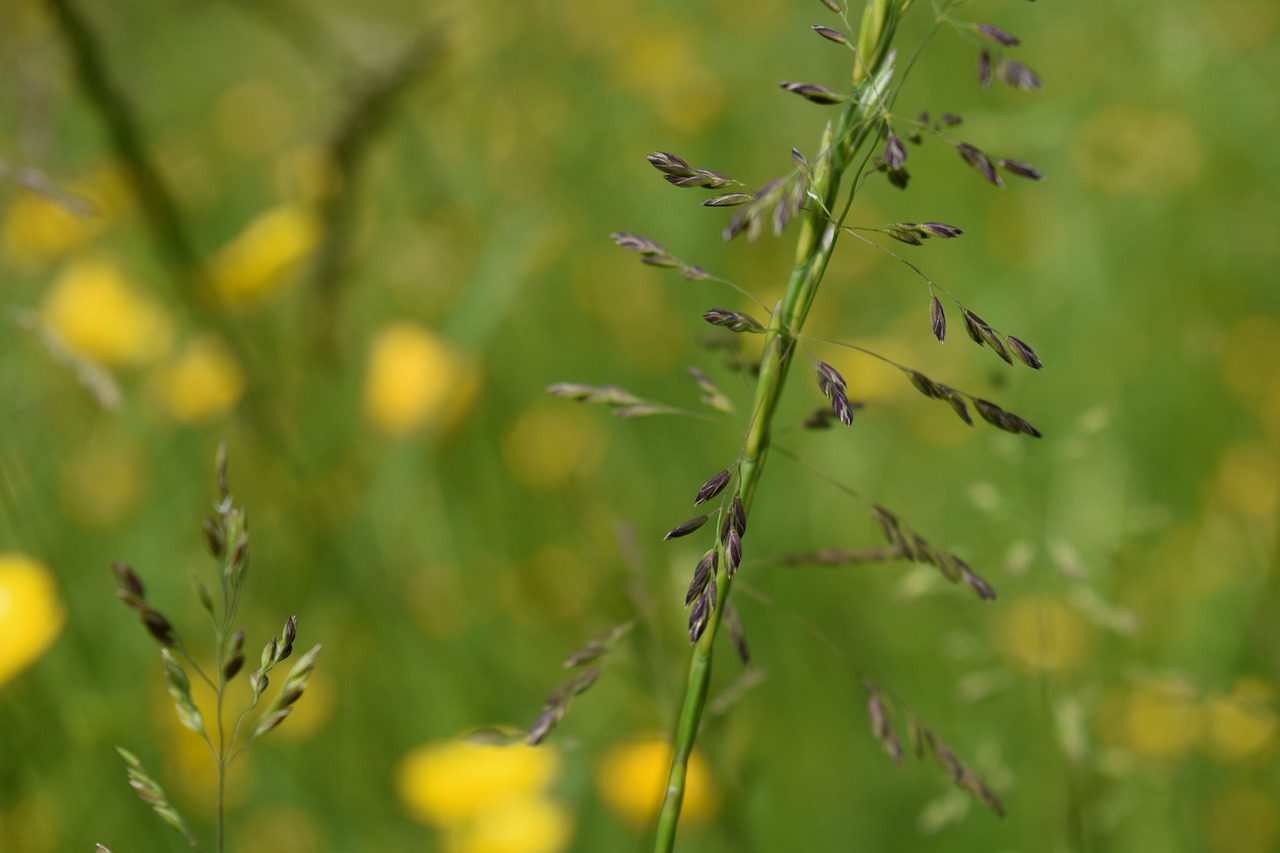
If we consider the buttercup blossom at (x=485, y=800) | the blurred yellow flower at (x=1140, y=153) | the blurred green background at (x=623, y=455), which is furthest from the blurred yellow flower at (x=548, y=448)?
the blurred yellow flower at (x=1140, y=153)

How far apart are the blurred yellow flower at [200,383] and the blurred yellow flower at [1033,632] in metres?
→ 0.96

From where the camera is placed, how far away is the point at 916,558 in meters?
0.46

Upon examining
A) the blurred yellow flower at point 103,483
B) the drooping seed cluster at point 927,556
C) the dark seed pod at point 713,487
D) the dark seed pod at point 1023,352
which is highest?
the dark seed pod at point 1023,352

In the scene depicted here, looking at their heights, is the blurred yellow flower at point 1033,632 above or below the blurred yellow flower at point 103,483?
above

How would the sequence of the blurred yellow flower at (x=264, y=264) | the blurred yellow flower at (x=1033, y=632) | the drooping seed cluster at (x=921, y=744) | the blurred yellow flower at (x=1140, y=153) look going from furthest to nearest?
the blurred yellow flower at (x=1140, y=153) < the blurred yellow flower at (x=264, y=264) < the blurred yellow flower at (x=1033, y=632) < the drooping seed cluster at (x=921, y=744)

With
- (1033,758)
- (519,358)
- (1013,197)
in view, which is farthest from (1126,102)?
(1033,758)

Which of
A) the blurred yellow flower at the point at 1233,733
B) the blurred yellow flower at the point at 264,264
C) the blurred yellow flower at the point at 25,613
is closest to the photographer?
the blurred yellow flower at the point at 25,613

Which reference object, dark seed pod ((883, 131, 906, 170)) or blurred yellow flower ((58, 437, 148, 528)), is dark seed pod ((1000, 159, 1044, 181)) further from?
blurred yellow flower ((58, 437, 148, 528))

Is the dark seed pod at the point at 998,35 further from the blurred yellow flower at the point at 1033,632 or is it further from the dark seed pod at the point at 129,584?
the blurred yellow flower at the point at 1033,632

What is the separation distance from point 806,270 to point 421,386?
1078 millimetres

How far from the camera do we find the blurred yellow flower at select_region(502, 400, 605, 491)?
160cm

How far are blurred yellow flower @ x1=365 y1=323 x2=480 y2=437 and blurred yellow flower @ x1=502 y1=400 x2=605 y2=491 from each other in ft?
0.49

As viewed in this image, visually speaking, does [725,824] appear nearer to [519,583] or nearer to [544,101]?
[519,583]

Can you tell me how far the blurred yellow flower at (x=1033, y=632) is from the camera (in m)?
1.36
